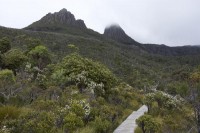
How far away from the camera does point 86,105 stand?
16328 millimetres

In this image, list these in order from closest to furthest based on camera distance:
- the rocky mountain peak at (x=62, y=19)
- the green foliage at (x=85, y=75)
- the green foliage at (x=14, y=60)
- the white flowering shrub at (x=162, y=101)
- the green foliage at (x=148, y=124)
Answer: the green foliage at (x=148, y=124) < the white flowering shrub at (x=162, y=101) < the green foliage at (x=85, y=75) < the green foliage at (x=14, y=60) < the rocky mountain peak at (x=62, y=19)

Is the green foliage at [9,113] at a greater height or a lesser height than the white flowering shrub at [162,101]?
greater

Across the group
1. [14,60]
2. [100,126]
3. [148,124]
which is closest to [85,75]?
[14,60]

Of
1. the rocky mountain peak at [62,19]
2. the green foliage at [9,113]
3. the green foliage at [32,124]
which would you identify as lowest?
the green foliage at [9,113]

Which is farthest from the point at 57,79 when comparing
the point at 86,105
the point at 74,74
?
the point at 86,105

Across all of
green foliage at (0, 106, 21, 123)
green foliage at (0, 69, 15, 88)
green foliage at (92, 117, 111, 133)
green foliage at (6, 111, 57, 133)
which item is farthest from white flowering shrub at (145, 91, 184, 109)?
green foliage at (6, 111, 57, 133)

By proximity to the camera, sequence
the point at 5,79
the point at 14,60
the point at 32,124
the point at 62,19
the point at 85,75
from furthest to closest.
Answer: the point at 62,19 < the point at 14,60 < the point at 85,75 < the point at 5,79 < the point at 32,124

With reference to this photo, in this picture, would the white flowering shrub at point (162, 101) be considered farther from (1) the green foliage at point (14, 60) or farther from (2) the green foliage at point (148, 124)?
(1) the green foliage at point (14, 60)

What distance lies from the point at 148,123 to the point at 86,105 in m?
3.40

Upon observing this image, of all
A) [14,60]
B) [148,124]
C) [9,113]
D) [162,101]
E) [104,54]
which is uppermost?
[14,60]

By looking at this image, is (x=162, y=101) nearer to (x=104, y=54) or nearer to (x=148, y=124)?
(x=148, y=124)

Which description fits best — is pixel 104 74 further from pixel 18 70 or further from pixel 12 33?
pixel 12 33

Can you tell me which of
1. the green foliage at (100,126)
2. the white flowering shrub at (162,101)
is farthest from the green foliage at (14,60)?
the green foliage at (100,126)

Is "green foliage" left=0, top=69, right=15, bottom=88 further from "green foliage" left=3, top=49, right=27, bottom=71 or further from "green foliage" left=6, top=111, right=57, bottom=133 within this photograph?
"green foliage" left=6, top=111, right=57, bottom=133
